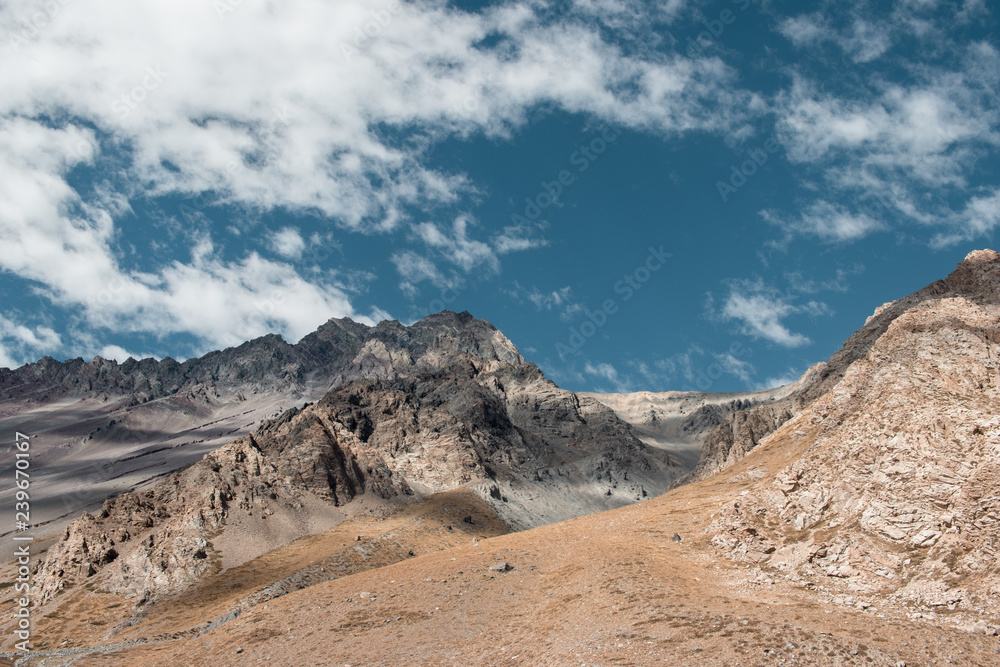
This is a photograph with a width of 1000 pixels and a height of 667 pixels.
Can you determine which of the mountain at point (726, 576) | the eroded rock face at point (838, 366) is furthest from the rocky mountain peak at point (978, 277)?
the mountain at point (726, 576)

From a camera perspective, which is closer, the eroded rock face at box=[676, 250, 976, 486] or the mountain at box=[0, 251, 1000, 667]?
the mountain at box=[0, 251, 1000, 667]

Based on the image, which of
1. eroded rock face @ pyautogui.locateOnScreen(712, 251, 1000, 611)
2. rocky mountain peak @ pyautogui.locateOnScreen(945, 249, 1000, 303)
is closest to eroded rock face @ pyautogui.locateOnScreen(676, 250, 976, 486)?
rocky mountain peak @ pyautogui.locateOnScreen(945, 249, 1000, 303)

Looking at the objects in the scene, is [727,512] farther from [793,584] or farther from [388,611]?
[388,611]

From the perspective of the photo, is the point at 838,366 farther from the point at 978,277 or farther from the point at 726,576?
the point at 726,576

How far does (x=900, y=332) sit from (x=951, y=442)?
34211 mm

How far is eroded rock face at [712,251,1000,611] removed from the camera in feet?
117

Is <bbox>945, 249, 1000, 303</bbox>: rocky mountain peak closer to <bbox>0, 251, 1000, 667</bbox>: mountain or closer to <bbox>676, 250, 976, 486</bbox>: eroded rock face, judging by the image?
<bbox>676, 250, 976, 486</bbox>: eroded rock face

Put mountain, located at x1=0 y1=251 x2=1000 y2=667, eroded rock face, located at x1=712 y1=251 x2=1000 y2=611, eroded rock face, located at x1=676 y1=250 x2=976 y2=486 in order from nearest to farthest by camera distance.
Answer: mountain, located at x1=0 y1=251 x2=1000 y2=667 < eroded rock face, located at x1=712 y1=251 x2=1000 y2=611 < eroded rock face, located at x1=676 y1=250 x2=976 y2=486

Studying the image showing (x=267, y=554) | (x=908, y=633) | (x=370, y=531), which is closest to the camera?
(x=908, y=633)

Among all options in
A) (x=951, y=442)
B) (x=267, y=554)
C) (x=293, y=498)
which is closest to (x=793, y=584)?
(x=951, y=442)

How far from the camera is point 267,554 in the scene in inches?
4764

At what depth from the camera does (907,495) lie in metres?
41.4

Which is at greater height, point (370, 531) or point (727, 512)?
point (370, 531)

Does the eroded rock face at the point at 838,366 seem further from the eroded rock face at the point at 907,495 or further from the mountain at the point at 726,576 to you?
the eroded rock face at the point at 907,495
